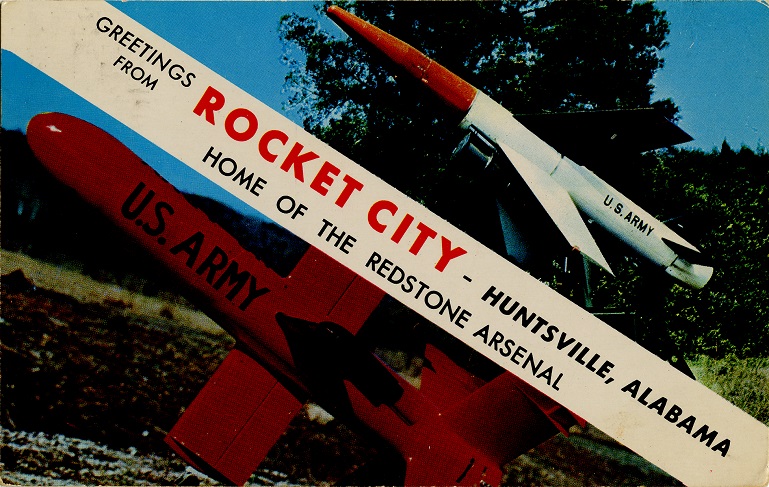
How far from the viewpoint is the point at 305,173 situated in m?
2.54

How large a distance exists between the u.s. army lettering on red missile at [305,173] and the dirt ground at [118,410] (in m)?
1.09

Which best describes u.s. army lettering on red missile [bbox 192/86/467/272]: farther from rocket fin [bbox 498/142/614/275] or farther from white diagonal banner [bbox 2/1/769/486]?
rocket fin [bbox 498/142/614/275]

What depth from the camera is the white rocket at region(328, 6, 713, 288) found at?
10.8ft

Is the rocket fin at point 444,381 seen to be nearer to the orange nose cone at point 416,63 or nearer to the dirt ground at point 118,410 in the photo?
A: the dirt ground at point 118,410

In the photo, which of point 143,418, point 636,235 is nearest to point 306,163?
point 143,418

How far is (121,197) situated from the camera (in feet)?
7.99

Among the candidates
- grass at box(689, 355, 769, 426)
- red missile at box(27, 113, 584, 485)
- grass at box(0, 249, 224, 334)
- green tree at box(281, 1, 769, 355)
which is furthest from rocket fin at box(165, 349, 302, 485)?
grass at box(689, 355, 769, 426)

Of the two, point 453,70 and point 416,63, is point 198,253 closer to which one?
point 416,63

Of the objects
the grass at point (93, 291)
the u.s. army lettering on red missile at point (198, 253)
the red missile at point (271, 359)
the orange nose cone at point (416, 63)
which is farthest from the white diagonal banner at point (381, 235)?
the grass at point (93, 291)

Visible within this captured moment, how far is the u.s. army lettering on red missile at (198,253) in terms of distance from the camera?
2.45 m

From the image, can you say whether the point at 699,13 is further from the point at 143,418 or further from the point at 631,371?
the point at 143,418

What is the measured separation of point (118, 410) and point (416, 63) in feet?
9.71

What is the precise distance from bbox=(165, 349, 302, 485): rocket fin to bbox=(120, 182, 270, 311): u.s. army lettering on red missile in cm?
37

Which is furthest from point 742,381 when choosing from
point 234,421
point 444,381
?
point 234,421
